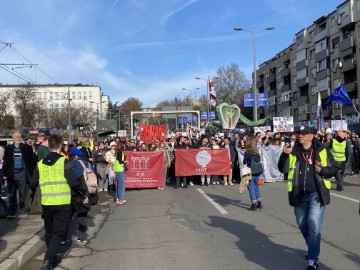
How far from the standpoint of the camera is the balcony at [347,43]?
5425 cm

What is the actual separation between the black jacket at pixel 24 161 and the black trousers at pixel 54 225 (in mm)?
3886

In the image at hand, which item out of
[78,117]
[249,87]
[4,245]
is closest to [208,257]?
[4,245]

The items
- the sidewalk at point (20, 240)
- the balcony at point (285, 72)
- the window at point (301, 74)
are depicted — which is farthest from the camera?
the balcony at point (285, 72)

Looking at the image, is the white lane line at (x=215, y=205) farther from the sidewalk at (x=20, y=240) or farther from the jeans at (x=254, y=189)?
the sidewalk at (x=20, y=240)

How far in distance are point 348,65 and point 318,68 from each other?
9.75m

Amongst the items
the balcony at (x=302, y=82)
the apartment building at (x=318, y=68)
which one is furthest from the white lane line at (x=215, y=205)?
the balcony at (x=302, y=82)

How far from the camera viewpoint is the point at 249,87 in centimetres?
7494

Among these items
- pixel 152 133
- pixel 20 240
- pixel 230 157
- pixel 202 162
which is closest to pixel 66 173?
pixel 20 240

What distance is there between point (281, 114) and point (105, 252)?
81.4 meters

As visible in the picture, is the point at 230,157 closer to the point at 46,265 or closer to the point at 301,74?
the point at 46,265

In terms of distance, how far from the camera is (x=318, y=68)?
65188 millimetres

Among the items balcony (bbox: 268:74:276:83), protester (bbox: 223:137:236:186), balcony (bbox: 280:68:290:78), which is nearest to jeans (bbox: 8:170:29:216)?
protester (bbox: 223:137:236:186)

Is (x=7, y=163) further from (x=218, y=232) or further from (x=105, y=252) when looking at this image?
(x=218, y=232)

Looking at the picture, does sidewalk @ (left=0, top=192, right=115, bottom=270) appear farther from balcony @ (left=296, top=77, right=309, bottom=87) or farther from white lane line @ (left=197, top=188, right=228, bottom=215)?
balcony @ (left=296, top=77, right=309, bottom=87)
